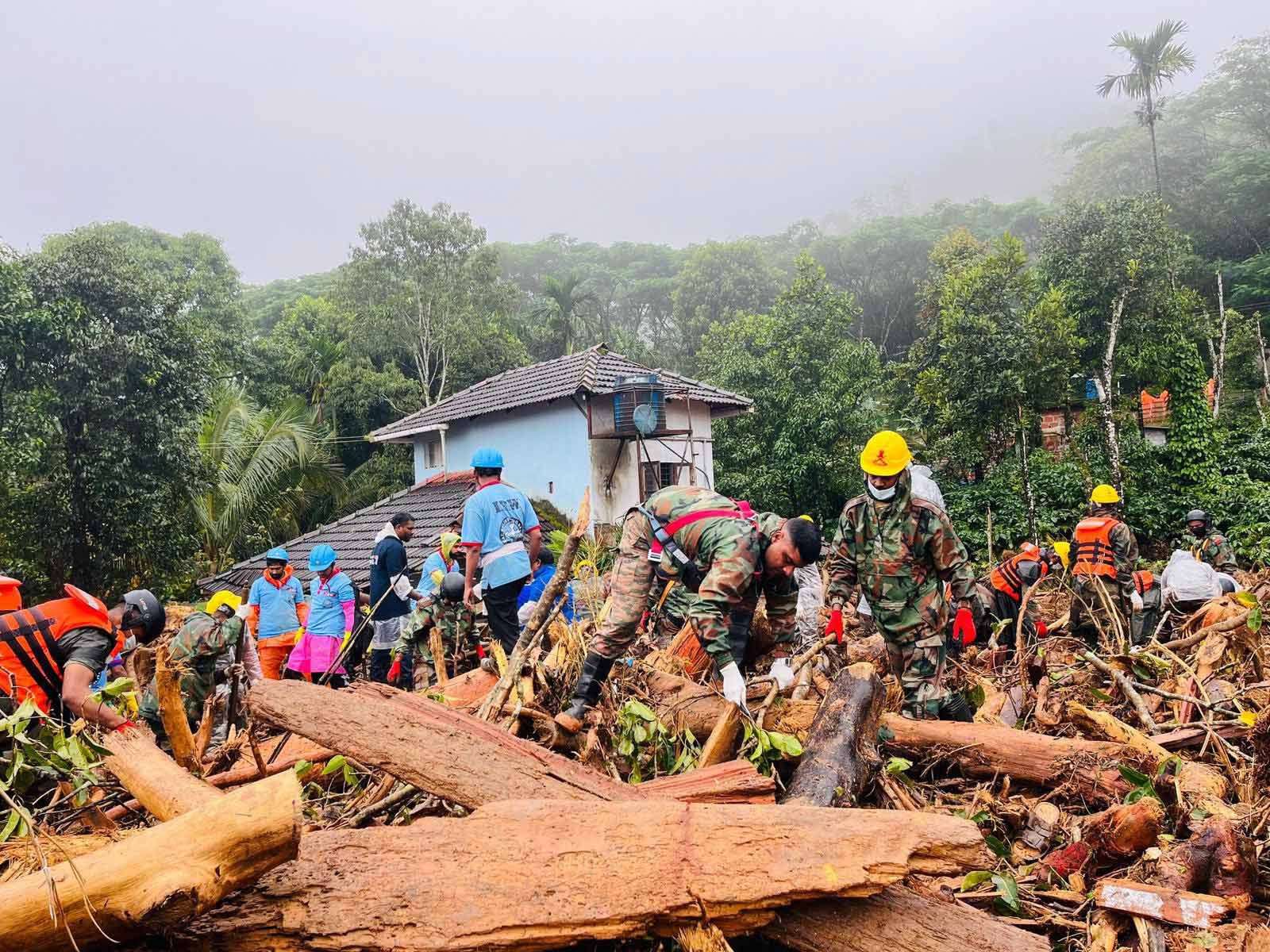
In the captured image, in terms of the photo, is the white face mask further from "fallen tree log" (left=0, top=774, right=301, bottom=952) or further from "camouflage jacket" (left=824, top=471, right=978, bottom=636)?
"fallen tree log" (left=0, top=774, right=301, bottom=952)

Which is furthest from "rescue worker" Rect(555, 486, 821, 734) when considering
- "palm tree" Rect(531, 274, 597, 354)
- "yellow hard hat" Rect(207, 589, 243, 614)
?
"palm tree" Rect(531, 274, 597, 354)

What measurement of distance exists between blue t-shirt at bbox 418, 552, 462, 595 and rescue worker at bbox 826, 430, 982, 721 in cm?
380

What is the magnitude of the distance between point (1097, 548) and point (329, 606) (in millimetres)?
6909

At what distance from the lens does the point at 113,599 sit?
13141mm

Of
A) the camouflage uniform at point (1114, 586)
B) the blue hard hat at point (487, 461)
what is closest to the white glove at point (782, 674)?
the blue hard hat at point (487, 461)

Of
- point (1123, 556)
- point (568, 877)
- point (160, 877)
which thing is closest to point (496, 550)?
point (568, 877)

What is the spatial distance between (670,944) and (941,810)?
183 centimetres

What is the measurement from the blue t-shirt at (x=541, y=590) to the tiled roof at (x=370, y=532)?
18.9 feet

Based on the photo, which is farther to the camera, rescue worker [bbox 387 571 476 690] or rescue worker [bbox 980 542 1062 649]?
rescue worker [bbox 980 542 1062 649]

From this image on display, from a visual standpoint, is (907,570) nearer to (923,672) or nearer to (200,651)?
(923,672)

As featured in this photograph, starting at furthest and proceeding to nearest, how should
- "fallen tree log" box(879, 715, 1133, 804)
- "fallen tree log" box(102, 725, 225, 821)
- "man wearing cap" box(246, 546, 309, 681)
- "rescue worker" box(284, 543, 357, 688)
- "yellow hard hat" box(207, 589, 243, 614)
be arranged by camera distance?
1. "man wearing cap" box(246, 546, 309, 681)
2. "rescue worker" box(284, 543, 357, 688)
3. "yellow hard hat" box(207, 589, 243, 614)
4. "fallen tree log" box(879, 715, 1133, 804)
5. "fallen tree log" box(102, 725, 225, 821)

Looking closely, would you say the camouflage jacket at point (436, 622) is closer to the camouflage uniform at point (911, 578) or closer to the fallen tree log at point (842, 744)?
the camouflage uniform at point (911, 578)

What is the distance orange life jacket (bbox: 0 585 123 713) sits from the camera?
3350 mm

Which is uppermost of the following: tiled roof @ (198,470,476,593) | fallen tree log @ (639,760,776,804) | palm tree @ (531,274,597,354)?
palm tree @ (531,274,597,354)
